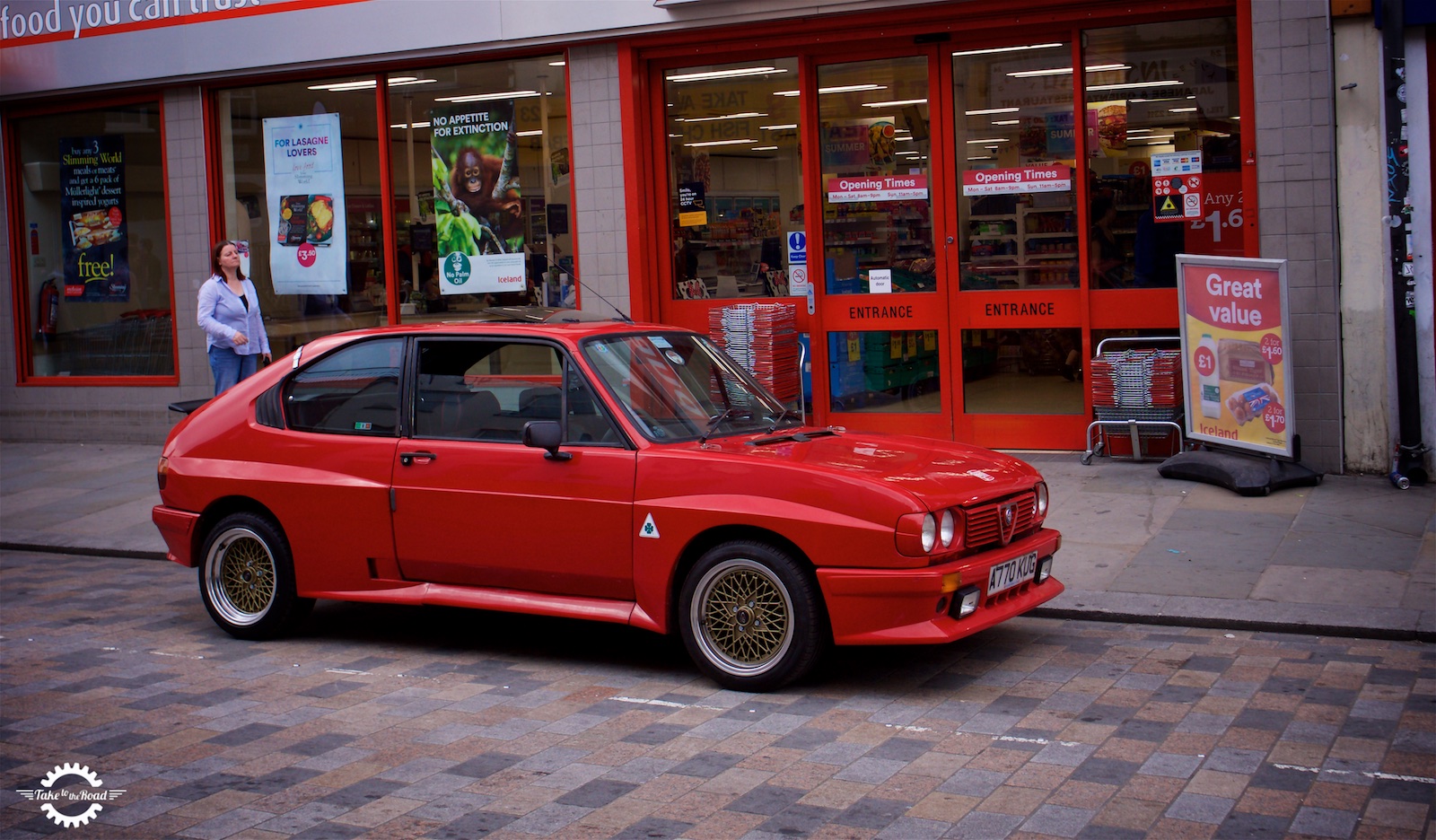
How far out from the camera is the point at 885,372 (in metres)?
11.7

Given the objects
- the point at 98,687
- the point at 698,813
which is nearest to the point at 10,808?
the point at 98,687

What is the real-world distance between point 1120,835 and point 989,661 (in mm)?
2170

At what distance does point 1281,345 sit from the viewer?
30.2ft

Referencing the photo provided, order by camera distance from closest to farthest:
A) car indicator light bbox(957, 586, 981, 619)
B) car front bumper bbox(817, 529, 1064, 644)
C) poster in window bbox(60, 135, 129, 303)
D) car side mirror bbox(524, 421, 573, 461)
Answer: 1. car front bumper bbox(817, 529, 1064, 644)
2. car indicator light bbox(957, 586, 981, 619)
3. car side mirror bbox(524, 421, 573, 461)
4. poster in window bbox(60, 135, 129, 303)

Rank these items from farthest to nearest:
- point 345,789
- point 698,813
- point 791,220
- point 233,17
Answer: point 233,17 < point 791,220 < point 345,789 < point 698,813

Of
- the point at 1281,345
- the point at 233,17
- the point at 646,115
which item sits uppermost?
the point at 233,17

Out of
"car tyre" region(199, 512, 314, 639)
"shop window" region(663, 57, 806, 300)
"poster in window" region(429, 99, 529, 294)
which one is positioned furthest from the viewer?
"poster in window" region(429, 99, 529, 294)

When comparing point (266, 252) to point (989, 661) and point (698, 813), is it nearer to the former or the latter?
point (989, 661)

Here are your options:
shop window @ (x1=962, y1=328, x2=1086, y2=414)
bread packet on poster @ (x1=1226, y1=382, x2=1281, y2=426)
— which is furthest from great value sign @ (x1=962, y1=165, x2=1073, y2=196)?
bread packet on poster @ (x1=1226, y1=382, x2=1281, y2=426)

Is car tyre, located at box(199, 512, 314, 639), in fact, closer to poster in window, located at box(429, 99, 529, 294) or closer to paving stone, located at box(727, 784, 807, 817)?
paving stone, located at box(727, 784, 807, 817)

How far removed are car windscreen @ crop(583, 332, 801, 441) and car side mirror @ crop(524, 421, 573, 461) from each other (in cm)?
→ 35

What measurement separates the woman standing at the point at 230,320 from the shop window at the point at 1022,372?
19.2ft

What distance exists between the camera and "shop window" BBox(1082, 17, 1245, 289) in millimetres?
10281

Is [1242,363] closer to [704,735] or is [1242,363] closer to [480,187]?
[704,735]
